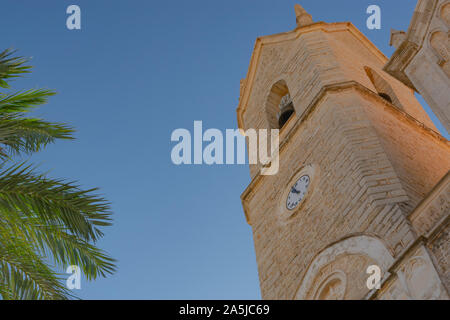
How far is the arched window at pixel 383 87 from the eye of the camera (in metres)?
16.7

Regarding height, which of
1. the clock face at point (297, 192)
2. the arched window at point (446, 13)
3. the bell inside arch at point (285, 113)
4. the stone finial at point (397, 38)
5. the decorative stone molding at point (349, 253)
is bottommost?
the decorative stone molding at point (349, 253)

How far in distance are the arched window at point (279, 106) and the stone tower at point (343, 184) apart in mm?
46

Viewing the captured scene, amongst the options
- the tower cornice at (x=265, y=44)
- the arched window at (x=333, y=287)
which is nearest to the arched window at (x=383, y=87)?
the tower cornice at (x=265, y=44)

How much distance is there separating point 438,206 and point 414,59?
3127mm

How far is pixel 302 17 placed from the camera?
1930 centimetres

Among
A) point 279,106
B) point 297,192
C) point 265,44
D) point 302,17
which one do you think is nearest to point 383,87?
point 279,106

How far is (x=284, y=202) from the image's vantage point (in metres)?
13.4

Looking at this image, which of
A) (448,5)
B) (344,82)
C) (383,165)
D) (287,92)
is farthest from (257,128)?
(448,5)

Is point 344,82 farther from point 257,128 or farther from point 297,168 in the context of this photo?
point 257,128

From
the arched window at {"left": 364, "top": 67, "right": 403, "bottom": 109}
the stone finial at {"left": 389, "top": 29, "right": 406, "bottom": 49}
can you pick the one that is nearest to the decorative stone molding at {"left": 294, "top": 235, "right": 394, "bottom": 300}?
the stone finial at {"left": 389, "top": 29, "right": 406, "bottom": 49}

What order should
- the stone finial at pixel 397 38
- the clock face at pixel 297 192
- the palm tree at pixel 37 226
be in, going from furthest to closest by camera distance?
the clock face at pixel 297 192 < the stone finial at pixel 397 38 < the palm tree at pixel 37 226

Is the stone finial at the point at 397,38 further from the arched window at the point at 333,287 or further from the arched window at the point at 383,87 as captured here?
the arched window at the point at 383,87

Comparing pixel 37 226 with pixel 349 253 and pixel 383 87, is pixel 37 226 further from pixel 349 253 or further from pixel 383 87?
pixel 383 87
